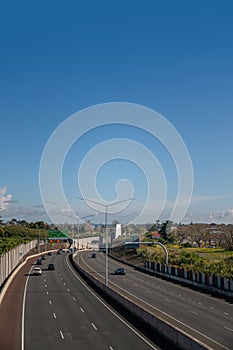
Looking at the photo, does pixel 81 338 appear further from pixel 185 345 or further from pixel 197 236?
pixel 197 236

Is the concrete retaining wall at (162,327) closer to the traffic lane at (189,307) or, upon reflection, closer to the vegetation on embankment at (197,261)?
the traffic lane at (189,307)

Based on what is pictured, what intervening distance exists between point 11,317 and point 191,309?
45.5 feet

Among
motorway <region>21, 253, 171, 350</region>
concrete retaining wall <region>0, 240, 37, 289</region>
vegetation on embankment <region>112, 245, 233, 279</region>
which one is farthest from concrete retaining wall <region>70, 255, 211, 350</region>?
vegetation on embankment <region>112, 245, 233, 279</region>

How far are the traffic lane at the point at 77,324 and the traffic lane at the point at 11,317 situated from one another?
0.75 meters

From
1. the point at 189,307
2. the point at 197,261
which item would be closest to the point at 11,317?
the point at 189,307

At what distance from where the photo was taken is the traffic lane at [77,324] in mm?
29234

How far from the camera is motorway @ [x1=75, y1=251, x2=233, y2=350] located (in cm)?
3072

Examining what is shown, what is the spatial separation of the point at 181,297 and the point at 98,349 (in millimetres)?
27683

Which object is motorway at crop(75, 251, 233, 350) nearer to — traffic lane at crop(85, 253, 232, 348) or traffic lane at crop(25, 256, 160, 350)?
traffic lane at crop(85, 253, 232, 348)

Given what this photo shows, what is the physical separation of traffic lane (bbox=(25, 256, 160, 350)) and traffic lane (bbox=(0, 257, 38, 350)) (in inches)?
29.6

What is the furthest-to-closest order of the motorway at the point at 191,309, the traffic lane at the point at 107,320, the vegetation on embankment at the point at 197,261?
the vegetation on embankment at the point at 197,261 < the motorway at the point at 191,309 < the traffic lane at the point at 107,320

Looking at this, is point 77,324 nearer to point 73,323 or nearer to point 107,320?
point 73,323

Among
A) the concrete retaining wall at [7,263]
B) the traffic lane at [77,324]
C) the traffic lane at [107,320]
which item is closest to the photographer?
the traffic lane at [77,324]

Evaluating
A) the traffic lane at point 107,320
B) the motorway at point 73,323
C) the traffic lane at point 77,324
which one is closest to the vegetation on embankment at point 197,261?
the traffic lane at point 107,320
